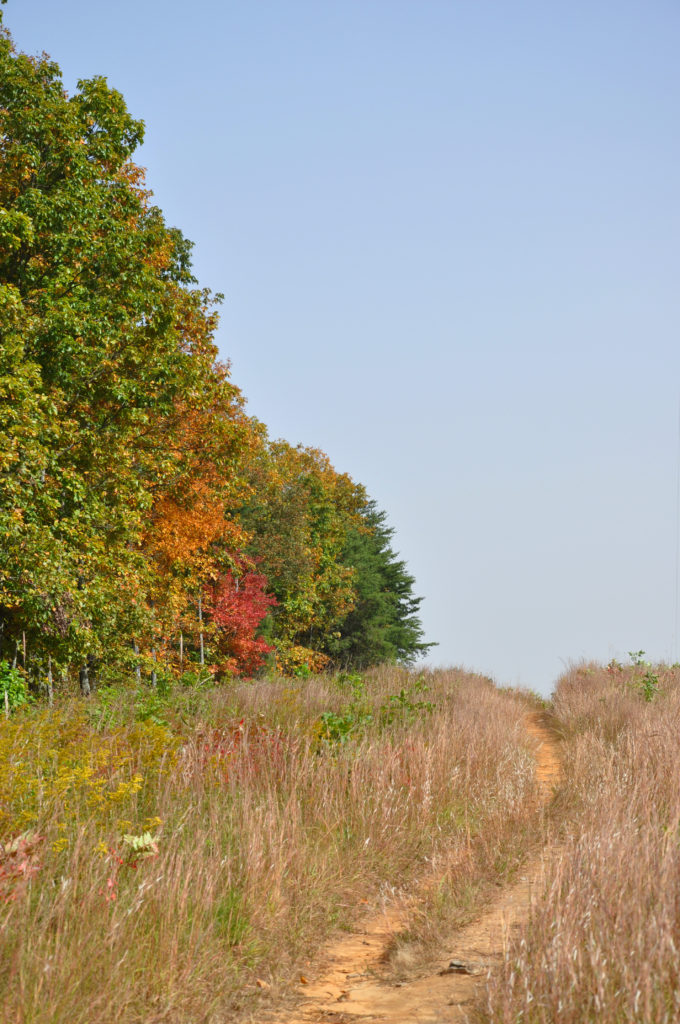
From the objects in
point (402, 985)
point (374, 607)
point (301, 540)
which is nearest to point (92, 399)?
point (402, 985)

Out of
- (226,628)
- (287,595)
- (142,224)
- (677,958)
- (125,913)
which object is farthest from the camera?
(287,595)

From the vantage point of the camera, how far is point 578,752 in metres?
9.15

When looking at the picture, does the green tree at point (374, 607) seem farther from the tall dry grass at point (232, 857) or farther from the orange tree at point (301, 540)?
the tall dry grass at point (232, 857)

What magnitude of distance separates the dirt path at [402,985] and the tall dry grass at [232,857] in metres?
0.21

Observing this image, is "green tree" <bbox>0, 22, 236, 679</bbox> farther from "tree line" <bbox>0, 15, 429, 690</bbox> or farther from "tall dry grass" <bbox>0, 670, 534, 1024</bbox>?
"tall dry grass" <bbox>0, 670, 534, 1024</bbox>

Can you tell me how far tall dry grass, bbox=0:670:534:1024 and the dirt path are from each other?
0.21 metres

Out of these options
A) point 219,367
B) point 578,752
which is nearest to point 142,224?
point 219,367

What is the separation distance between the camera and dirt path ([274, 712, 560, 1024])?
442 centimetres

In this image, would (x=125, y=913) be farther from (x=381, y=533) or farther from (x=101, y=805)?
(x=381, y=533)

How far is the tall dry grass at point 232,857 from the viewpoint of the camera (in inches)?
170

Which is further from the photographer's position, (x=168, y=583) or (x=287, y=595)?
(x=287, y=595)

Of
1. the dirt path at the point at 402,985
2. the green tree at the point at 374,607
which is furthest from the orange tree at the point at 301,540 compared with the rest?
the dirt path at the point at 402,985

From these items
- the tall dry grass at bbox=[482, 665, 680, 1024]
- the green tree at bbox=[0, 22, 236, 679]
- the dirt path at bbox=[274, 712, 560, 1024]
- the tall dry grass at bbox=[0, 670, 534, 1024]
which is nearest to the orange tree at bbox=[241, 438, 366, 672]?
the green tree at bbox=[0, 22, 236, 679]

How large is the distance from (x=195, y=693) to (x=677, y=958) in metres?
10.3
